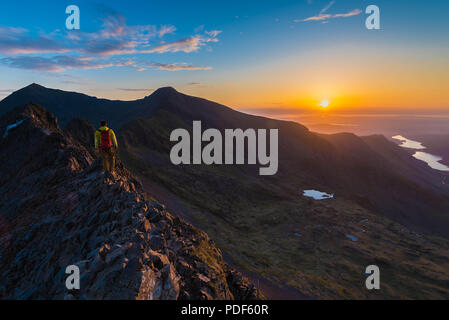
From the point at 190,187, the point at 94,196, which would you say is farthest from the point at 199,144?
the point at 94,196

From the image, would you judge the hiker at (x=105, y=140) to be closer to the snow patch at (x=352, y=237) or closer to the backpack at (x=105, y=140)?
the backpack at (x=105, y=140)

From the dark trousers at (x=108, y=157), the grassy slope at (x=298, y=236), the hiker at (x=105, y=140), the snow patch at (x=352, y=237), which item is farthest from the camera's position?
the snow patch at (x=352, y=237)

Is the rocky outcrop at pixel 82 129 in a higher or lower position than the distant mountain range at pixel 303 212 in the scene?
higher

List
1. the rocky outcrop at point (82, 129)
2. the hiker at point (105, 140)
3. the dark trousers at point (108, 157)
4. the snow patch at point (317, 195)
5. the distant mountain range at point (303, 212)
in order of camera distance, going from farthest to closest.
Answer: the snow patch at point (317, 195), the rocky outcrop at point (82, 129), the distant mountain range at point (303, 212), the dark trousers at point (108, 157), the hiker at point (105, 140)

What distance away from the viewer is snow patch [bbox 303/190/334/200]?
97.7 metres

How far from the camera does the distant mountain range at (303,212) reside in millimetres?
43625

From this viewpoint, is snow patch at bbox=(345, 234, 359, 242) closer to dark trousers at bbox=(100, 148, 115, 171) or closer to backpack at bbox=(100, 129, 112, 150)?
dark trousers at bbox=(100, 148, 115, 171)

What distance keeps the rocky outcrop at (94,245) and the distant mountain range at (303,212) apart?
2154cm

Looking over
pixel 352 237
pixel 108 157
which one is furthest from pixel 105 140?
pixel 352 237

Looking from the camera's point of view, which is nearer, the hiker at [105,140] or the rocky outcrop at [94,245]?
the rocky outcrop at [94,245]

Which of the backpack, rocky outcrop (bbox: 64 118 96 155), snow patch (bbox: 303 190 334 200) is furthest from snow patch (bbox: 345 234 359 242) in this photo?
rocky outcrop (bbox: 64 118 96 155)

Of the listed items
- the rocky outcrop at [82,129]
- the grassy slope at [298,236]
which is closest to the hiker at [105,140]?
the grassy slope at [298,236]
